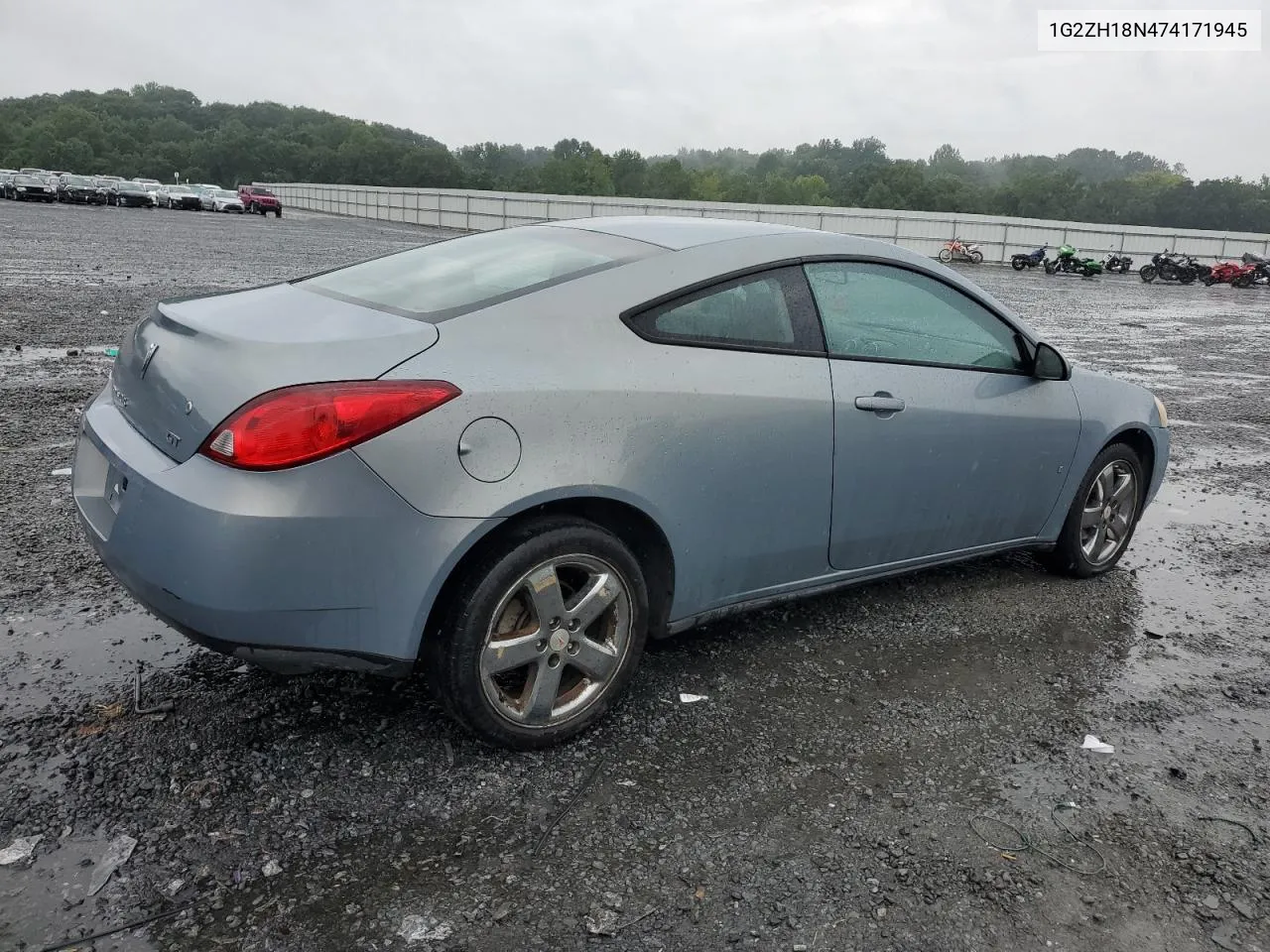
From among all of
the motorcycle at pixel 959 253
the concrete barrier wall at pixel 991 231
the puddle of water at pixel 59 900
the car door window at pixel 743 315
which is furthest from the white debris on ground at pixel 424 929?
the motorcycle at pixel 959 253

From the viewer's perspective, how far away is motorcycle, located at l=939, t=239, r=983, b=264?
3738 centimetres

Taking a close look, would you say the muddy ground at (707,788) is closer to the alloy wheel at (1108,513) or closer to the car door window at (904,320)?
the alloy wheel at (1108,513)

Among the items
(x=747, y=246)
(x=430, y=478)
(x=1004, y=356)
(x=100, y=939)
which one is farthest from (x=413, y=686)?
(x=1004, y=356)

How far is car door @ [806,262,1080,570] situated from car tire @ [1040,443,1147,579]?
0.31m

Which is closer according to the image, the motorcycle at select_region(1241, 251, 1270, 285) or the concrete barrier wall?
the motorcycle at select_region(1241, 251, 1270, 285)

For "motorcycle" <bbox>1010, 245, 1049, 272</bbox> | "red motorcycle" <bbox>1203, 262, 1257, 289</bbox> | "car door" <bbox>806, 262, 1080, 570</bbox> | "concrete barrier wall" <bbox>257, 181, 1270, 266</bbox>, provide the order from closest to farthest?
"car door" <bbox>806, 262, 1080, 570</bbox>
"red motorcycle" <bbox>1203, 262, 1257, 289</bbox>
"motorcycle" <bbox>1010, 245, 1049, 272</bbox>
"concrete barrier wall" <bbox>257, 181, 1270, 266</bbox>

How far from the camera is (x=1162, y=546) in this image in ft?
18.3

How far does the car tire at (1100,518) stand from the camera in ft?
15.7

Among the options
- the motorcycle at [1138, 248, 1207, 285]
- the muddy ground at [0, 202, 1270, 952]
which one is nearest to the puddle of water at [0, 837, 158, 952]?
the muddy ground at [0, 202, 1270, 952]

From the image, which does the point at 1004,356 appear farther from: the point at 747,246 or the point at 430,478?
the point at 430,478

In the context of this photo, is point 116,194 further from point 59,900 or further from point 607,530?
point 59,900

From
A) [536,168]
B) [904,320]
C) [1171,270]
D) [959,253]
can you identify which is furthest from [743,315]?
[536,168]

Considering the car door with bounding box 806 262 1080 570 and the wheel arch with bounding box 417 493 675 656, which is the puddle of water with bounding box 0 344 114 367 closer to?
the wheel arch with bounding box 417 493 675 656

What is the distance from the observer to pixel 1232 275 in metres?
33.1
